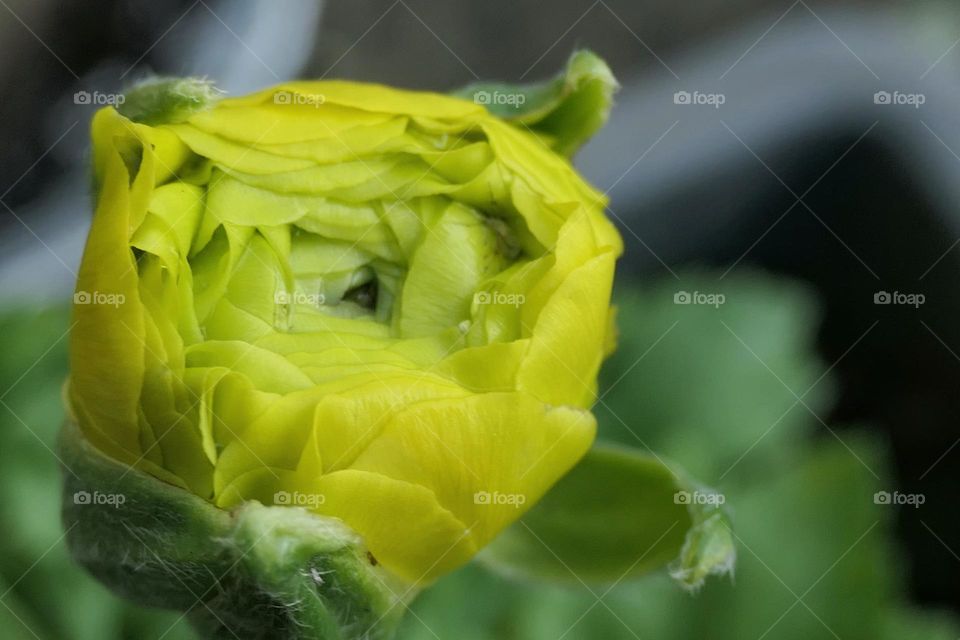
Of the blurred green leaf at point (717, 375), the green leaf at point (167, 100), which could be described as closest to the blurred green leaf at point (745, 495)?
the blurred green leaf at point (717, 375)

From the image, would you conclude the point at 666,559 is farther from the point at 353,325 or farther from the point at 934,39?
the point at 934,39

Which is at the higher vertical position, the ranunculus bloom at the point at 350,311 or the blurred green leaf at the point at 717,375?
the blurred green leaf at the point at 717,375

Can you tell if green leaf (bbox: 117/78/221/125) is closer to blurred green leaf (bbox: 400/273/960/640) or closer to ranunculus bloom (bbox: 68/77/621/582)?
ranunculus bloom (bbox: 68/77/621/582)

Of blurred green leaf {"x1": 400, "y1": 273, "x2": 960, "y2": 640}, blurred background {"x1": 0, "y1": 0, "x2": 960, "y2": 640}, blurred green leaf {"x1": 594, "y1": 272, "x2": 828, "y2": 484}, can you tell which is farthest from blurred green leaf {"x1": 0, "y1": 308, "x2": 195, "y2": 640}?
blurred green leaf {"x1": 594, "y1": 272, "x2": 828, "y2": 484}

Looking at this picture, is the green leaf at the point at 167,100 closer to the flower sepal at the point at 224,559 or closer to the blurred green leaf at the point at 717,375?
the flower sepal at the point at 224,559

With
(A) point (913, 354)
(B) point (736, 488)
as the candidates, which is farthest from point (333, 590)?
(A) point (913, 354)

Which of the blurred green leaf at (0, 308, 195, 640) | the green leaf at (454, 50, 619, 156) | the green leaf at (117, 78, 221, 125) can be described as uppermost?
the green leaf at (454, 50, 619, 156)
